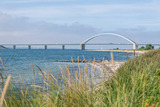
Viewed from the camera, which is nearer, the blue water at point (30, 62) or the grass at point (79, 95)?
the grass at point (79, 95)

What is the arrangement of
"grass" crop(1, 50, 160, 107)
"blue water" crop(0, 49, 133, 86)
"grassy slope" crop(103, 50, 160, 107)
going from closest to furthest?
"grassy slope" crop(103, 50, 160, 107), "grass" crop(1, 50, 160, 107), "blue water" crop(0, 49, 133, 86)

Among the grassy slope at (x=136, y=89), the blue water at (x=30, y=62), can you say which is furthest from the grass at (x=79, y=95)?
the blue water at (x=30, y=62)

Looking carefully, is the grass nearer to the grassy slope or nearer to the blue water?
the grassy slope

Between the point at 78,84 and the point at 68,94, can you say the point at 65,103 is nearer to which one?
the point at 68,94

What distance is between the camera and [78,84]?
16.7ft

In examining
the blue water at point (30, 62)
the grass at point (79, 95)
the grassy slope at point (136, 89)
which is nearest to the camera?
the grassy slope at point (136, 89)

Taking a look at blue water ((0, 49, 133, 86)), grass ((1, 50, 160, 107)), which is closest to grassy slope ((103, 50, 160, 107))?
grass ((1, 50, 160, 107))

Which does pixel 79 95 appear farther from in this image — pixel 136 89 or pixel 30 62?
pixel 30 62

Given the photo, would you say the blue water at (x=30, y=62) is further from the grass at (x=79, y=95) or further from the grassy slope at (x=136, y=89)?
the grassy slope at (x=136, y=89)

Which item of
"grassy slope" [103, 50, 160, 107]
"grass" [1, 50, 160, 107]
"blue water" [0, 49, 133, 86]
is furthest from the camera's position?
"blue water" [0, 49, 133, 86]

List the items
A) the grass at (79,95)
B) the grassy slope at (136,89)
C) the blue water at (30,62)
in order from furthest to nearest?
1. the blue water at (30,62)
2. the grass at (79,95)
3. the grassy slope at (136,89)

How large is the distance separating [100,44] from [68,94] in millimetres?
163113

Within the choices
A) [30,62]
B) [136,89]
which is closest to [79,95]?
[136,89]

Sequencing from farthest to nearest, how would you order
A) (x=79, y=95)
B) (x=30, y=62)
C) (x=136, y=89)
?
(x=30, y=62), (x=136, y=89), (x=79, y=95)
